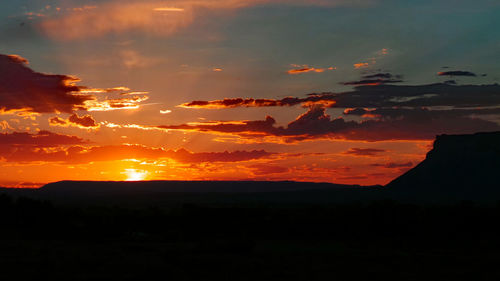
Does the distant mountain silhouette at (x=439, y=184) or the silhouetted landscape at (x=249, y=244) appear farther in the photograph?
the distant mountain silhouette at (x=439, y=184)

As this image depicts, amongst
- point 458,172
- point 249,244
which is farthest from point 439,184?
point 249,244

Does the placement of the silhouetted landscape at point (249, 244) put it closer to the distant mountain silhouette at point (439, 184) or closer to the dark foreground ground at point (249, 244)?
the dark foreground ground at point (249, 244)

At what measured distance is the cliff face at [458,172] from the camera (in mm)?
136375

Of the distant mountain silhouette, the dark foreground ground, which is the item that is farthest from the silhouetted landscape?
the distant mountain silhouette

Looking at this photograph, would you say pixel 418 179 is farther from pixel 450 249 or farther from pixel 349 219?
pixel 450 249

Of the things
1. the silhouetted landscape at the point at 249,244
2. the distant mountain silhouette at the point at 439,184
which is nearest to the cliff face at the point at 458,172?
the distant mountain silhouette at the point at 439,184

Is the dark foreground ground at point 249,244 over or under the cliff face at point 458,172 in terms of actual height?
under

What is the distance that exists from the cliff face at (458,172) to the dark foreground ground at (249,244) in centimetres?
7784

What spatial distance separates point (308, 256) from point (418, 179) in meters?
121

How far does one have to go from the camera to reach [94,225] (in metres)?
48.7

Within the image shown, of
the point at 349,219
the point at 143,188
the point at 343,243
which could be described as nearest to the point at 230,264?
the point at 343,243

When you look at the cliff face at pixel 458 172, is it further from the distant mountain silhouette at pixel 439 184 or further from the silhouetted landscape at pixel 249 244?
the silhouetted landscape at pixel 249 244

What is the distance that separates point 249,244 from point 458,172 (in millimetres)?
121981

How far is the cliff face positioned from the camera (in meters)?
136
